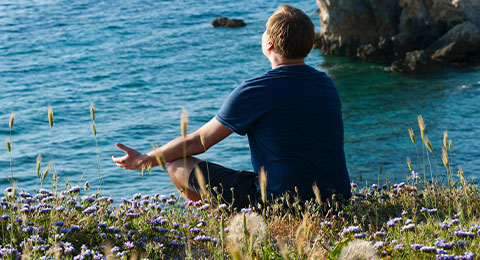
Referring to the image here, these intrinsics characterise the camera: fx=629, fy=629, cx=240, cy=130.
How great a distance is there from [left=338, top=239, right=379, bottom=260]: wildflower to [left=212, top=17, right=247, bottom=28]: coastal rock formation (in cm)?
3360

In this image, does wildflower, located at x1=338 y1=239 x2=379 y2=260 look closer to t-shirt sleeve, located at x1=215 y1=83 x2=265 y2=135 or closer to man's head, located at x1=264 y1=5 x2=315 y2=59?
t-shirt sleeve, located at x1=215 y1=83 x2=265 y2=135

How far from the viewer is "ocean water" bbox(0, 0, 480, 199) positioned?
55.7 ft

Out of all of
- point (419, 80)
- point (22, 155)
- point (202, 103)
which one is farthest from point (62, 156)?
point (419, 80)

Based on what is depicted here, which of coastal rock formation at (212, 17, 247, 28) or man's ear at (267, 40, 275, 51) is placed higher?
man's ear at (267, 40, 275, 51)

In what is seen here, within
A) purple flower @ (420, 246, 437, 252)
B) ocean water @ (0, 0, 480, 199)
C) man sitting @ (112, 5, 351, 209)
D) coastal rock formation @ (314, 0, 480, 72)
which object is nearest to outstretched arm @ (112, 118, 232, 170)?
man sitting @ (112, 5, 351, 209)

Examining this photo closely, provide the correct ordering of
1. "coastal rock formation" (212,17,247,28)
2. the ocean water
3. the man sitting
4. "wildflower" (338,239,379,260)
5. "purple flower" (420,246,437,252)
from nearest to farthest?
"wildflower" (338,239,379,260)
"purple flower" (420,246,437,252)
the man sitting
the ocean water
"coastal rock formation" (212,17,247,28)

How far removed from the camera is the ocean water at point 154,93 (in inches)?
668

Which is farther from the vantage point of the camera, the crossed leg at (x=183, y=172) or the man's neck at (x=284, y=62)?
the crossed leg at (x=183, y=172)

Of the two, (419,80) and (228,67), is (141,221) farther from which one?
(228,67)

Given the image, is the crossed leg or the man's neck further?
the crossed leg

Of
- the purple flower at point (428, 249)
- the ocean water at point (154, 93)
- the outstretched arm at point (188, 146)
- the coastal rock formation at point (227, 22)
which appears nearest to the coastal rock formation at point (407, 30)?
the ocean water at point (154, 93)

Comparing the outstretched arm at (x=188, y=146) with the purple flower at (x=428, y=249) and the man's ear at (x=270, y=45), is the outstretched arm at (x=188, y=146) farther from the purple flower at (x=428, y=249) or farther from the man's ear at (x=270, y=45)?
the purple flower at (x=428, y=249)

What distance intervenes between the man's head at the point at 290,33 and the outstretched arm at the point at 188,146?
77 centimetres

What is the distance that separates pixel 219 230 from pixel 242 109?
97 centimetres
